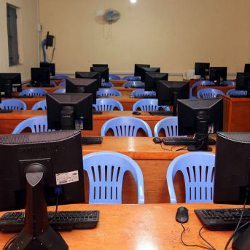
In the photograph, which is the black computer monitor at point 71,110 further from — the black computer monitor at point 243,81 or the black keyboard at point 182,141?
the black computer monitor at point 243,81

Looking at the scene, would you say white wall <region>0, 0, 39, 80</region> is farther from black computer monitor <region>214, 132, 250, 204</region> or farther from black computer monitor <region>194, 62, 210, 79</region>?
black computer monitor <region>214, 132, 250, 204</region>

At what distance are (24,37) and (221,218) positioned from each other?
697cm


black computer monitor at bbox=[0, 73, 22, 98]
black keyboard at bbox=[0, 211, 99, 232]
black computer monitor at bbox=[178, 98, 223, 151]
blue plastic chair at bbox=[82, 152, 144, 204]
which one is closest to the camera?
black keyboard at bbox=[0, 211, 99, 232]

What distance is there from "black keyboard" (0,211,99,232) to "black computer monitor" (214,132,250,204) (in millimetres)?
582

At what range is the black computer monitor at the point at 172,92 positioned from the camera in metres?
3.81

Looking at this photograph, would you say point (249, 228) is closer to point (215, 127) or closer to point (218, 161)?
point (218, 161)

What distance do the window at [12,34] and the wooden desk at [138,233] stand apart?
5.81 m

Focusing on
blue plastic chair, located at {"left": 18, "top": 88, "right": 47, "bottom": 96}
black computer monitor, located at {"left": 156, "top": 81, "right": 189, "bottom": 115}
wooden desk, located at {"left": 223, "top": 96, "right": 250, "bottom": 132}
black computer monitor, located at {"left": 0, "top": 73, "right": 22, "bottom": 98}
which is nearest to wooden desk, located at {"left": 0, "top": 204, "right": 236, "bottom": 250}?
black computer monitor, located at {"left": 156, "top": 81, "right": 189, "bottom": 115}

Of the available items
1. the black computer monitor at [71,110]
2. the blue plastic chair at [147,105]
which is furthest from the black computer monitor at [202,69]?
the black computer monitor at [71,110]

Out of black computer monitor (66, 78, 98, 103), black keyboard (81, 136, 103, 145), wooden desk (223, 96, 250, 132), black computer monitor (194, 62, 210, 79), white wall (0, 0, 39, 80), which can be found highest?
white wall (0, 0, 39, 80)

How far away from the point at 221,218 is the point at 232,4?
8.58 m

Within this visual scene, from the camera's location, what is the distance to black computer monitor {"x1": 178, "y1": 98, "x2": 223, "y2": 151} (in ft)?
8.57

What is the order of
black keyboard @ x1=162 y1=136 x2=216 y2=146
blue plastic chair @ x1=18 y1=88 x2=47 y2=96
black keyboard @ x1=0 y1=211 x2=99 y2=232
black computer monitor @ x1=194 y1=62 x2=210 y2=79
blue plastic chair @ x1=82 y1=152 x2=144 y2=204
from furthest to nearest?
1. black computer monitor @ x1=194 y1=62 x2=210 y2=79
2. blue plastic chair @ x1=18 y1=88 x2=47 y2=96
3. black keyboard @ x1=162 y1=136 x2=216 y2=146
4. blue plastic chair @ x1=82 y1=152 x2=144 y2=204
5. black keyboard @ x1=0 y1=211 x2=99 y2=232

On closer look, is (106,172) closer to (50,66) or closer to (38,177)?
(38,177)
